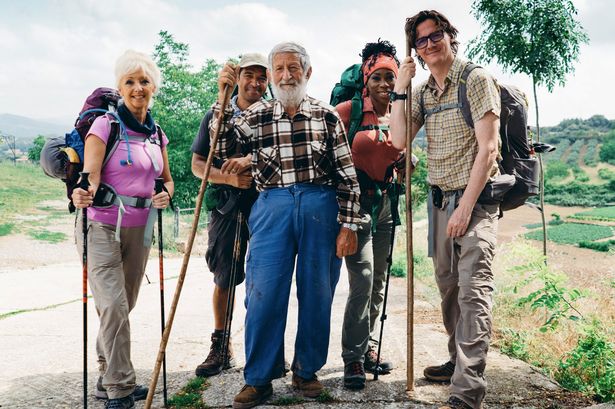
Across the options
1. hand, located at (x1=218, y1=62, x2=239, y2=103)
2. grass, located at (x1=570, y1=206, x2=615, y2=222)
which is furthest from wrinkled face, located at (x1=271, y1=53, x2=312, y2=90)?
grass, located at (x1=570, y1=206, x2=615, y2=222)

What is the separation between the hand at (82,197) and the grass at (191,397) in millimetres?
1364

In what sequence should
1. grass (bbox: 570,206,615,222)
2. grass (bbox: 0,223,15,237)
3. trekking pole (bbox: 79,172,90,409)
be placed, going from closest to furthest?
trekking pole (bbox: 79,172,90,409), grass (bbox: 0,223,15,237), grass (bbox: 570,206,615,222)

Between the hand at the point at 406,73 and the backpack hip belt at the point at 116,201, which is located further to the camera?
the hand at the point at 406,73

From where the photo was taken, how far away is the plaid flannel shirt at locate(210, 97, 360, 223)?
342cm

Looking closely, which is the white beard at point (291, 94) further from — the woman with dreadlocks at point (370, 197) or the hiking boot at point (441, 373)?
the hiking boot at point (441, 373)

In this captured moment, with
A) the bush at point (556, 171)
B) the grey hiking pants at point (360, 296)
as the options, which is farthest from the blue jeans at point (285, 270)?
the bush at point (556, 171)

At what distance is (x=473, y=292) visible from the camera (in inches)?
128

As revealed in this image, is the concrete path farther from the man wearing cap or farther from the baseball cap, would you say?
the baseball cap

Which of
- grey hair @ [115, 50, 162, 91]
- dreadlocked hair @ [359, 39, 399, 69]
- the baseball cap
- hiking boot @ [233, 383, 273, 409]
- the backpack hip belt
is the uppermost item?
dreadlocked hair @ [359, 39, 399, 69]

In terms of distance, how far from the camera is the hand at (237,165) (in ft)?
11.7

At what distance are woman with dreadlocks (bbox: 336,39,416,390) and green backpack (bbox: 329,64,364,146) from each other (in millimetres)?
22

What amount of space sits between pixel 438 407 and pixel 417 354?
3.70ft

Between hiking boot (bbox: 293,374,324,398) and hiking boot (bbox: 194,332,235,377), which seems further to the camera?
hiking boot (bbox: 194,332,235,377)

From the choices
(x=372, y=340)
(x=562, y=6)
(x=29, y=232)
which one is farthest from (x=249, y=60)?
(x=29, y=232)
